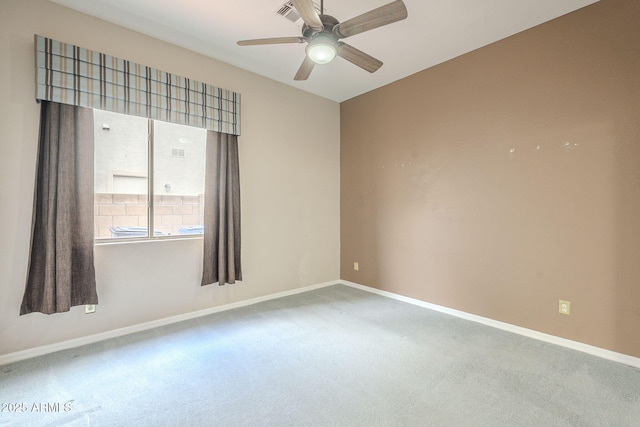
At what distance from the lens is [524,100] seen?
2695 mm

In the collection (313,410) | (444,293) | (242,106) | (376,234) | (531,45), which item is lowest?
(313,410)

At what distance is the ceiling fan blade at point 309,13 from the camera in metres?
1.72

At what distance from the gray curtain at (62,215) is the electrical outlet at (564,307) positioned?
13.4 feet

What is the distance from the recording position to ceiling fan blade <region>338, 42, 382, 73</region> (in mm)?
2201

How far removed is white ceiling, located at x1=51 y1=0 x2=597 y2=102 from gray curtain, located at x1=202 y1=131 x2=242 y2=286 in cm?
96

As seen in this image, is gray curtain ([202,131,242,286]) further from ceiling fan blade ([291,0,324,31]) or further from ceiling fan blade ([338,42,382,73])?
ceiling fan blade ([291,0,324,31])

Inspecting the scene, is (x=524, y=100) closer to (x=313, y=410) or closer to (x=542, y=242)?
(x=542, y=242)

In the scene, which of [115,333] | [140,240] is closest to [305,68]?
[140,240]

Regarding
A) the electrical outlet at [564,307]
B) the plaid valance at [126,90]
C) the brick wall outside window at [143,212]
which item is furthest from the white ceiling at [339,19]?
the electrical outlet at [564,307]

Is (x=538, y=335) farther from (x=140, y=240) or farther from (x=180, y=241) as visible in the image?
(x=140, y=240)

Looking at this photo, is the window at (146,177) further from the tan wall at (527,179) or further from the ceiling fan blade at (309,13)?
the tan wall at (527,179)

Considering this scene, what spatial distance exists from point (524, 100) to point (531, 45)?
19.3 inches

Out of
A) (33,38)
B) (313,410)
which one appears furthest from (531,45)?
(33,38)

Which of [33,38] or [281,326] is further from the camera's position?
[281,326]
